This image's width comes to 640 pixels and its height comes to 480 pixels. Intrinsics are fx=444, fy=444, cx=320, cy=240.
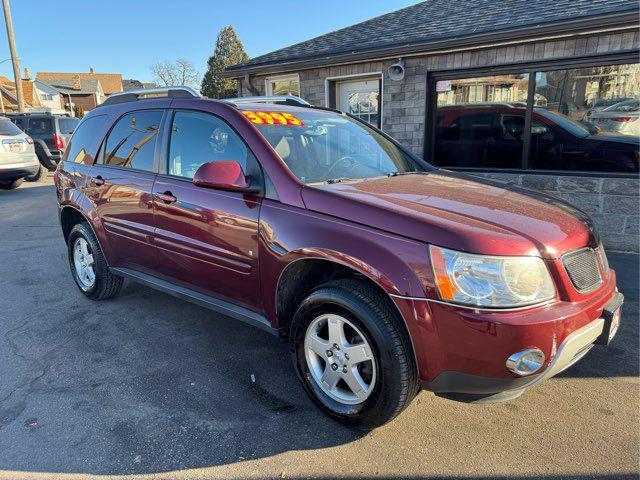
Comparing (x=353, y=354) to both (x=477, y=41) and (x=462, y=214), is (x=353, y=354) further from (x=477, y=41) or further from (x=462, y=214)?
(x=477, y=41)

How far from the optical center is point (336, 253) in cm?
237

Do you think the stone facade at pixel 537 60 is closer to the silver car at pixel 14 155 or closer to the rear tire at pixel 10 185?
the silver car at pixel 14 155

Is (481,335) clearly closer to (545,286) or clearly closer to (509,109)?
(545,286)

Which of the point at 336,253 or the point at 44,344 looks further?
the point at 44,344

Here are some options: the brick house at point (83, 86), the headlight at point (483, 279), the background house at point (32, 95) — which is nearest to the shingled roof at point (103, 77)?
the brick house at point (83, 86)

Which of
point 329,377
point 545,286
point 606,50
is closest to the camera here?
point 545,286

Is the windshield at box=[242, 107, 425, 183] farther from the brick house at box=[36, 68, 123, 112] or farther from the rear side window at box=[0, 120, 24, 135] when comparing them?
the brick house at box=[36, 68, 123, 112]

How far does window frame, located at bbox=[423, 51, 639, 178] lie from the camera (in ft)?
19.5

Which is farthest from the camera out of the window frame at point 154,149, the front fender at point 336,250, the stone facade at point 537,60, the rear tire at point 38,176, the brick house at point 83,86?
the brick house at point 83,86

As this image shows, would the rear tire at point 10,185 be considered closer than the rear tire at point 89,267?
No

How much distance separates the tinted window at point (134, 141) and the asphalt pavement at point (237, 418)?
4.69 feet

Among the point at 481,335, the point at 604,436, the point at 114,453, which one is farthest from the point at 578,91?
the point at 114,453

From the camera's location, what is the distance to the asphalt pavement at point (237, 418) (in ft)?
7.48

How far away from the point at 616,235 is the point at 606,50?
2455mm
